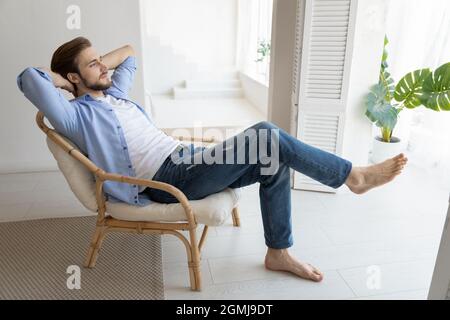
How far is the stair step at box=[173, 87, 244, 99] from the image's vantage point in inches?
247

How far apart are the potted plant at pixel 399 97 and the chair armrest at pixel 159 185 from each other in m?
1.54

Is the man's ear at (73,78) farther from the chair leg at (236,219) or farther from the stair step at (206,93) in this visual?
the stair step at (206,93)

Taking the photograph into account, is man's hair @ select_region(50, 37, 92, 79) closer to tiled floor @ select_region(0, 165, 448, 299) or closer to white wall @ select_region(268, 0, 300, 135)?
tiled floor @ select_region(0, 165, 448, 299)

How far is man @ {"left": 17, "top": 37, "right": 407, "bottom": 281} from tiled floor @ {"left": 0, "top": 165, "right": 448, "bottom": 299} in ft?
0.46

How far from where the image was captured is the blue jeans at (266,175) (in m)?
1.58

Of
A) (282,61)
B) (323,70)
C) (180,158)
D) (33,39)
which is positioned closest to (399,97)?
(323,70)

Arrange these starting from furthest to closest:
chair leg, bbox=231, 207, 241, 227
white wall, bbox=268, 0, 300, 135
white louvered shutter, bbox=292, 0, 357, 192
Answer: white wall, bbox=268, 0, 300, 135 < white louvered shutter, bbox=292, 0, 357, 192 < chair leg, bbox=231, 207, 241, 227

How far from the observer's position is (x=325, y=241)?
202 centimetres

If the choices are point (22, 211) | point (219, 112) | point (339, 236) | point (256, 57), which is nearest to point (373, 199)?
point (339, 236)

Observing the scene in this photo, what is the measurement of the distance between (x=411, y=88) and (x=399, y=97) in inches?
4.0

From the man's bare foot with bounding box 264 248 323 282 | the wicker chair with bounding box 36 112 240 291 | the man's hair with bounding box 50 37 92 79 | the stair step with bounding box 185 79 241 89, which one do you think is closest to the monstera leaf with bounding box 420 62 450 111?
the man's bare foot with bounding box 264 248 323 282

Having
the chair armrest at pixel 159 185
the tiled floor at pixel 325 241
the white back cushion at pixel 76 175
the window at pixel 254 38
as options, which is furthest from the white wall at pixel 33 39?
the window at pixel 254 38

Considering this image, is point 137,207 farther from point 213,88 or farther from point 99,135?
point 213,88
